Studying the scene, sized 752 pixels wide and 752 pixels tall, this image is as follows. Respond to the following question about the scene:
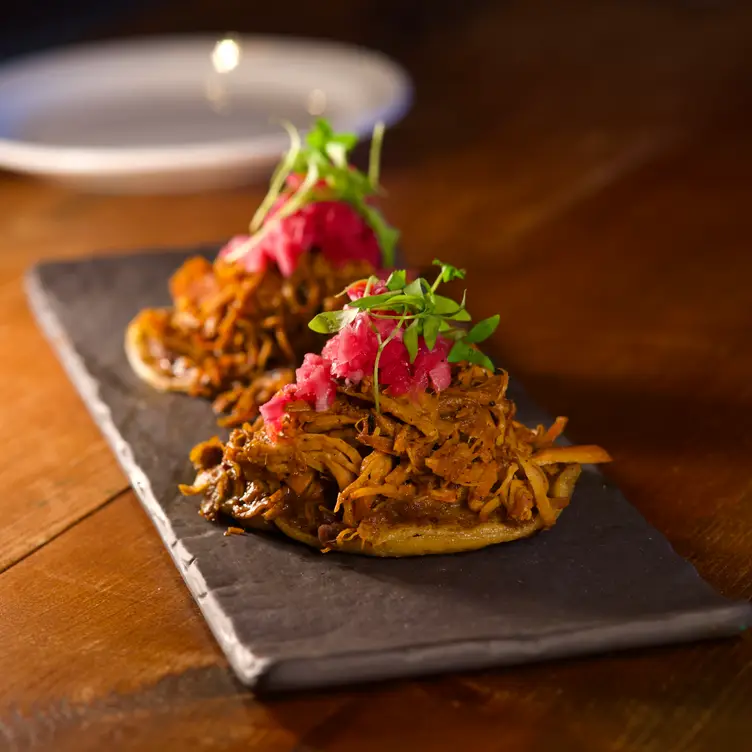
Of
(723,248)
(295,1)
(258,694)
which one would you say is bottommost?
(295,1)

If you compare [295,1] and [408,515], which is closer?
[408,515]

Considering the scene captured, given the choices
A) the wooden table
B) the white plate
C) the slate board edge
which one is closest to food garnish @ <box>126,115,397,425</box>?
the slate board edge

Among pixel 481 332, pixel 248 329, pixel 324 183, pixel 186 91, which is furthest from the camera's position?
pixel 186 91

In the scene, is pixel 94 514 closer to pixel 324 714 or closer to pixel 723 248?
pixel 324 714

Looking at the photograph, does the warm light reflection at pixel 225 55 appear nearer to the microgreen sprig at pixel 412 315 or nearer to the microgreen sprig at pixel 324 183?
the microgreen sprig at pixel 324 183

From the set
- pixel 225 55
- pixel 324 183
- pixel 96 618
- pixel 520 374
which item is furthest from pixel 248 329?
pixel 225 55

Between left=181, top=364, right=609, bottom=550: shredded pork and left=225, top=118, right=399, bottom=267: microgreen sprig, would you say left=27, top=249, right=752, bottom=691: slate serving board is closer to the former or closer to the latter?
left=181, top=364, right=609, bottom=550: shredded pork

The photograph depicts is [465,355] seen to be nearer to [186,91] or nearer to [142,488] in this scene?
[142,488]

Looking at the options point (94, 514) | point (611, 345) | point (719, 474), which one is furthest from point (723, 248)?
point (94, 514)

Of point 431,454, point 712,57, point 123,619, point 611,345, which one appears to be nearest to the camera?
point 123,619
